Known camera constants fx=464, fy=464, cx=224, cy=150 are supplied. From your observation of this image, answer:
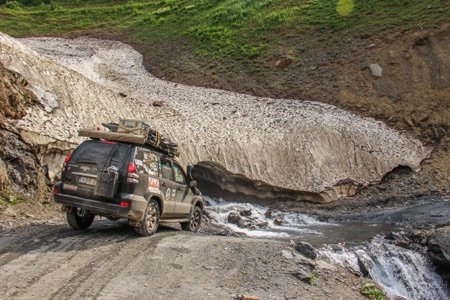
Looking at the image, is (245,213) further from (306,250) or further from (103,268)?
(103,268)

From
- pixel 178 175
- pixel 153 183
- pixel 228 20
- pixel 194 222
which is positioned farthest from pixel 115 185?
pixel 228 20

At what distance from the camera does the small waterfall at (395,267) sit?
1157 centimetres

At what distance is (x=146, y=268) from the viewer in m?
7.88

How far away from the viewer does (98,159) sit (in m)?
9.85

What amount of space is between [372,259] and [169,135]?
396 inches

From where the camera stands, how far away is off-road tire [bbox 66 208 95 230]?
1045 cm

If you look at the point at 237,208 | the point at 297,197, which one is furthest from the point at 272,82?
the point at 237,208

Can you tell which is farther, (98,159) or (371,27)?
(371,27)

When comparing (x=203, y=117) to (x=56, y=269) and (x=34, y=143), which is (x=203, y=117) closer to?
(x=34, y=143)

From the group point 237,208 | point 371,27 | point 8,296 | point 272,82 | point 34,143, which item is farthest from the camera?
point 371,27

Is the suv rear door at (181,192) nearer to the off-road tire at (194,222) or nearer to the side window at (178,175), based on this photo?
the side window at (178,175)

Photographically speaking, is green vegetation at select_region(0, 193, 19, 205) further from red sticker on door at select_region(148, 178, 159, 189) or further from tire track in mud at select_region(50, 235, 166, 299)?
red sticker on door at select_region(148, 178, 159, 189)

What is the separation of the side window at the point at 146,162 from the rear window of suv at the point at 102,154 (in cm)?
28

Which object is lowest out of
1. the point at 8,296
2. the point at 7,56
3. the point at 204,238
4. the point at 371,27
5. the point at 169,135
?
the point at 8,296
